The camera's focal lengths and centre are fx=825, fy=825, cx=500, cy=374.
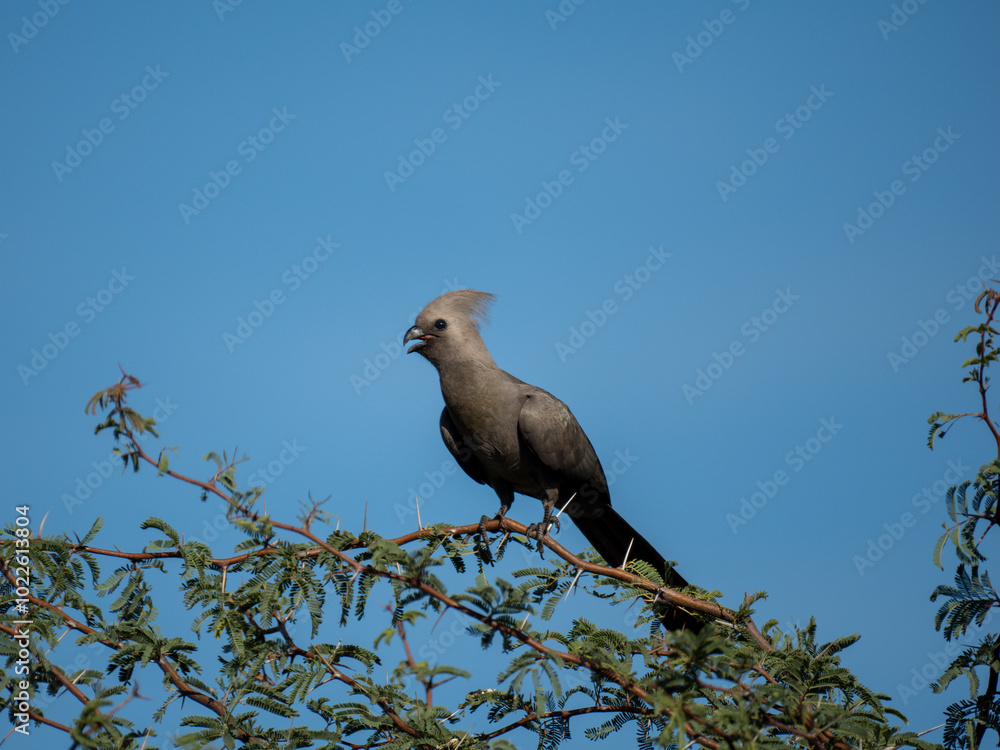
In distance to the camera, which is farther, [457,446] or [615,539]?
[457,446]

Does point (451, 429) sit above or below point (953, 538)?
above

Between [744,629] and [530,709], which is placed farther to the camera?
[744,629]

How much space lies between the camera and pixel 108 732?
2953mm

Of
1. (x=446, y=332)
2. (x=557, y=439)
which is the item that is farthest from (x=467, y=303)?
(x=557, y=439)

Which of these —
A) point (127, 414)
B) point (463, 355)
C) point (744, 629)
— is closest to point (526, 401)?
point (463, 355)

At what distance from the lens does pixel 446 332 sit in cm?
726

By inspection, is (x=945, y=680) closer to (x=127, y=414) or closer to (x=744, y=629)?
(x=744, y=629)

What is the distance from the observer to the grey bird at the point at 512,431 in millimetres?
6922

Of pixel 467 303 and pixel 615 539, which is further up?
pixel 467 303

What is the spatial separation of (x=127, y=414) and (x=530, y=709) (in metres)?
2.15

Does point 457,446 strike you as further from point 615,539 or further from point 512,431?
point 615,539

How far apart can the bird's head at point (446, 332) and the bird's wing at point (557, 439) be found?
0.67 meters

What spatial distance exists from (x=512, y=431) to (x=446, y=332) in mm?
1060

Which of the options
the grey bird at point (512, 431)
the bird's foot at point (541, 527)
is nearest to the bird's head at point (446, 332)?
the grey bird at point (512, 431)
